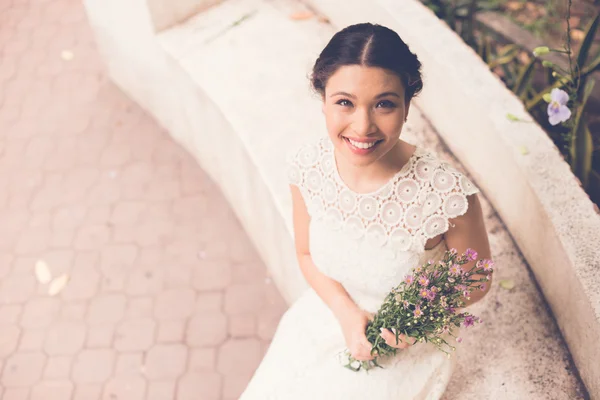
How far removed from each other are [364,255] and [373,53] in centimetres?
67

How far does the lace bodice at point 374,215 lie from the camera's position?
177cm

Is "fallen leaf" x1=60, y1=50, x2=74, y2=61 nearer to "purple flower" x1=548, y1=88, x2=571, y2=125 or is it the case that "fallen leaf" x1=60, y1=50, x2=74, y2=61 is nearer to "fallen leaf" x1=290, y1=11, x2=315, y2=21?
"fallen leaf" x1=290, y1=11, x2=315, y2=21

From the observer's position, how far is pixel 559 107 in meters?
2.20

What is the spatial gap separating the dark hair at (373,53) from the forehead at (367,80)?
0.01 meters

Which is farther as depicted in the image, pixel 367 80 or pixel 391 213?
pixel 391 213

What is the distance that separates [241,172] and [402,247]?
161 cm

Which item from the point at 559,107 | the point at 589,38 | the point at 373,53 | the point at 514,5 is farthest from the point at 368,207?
the point at 514,5

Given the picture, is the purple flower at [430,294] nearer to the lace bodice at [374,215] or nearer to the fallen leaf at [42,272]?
the lace bodice at [374,215]

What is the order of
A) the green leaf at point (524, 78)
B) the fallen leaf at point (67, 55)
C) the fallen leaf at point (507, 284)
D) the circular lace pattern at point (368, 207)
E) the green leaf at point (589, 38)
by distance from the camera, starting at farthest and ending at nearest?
the fallen leaf at point (67, 55) < the green leaf at point (524, 78) < the green leaf at point (589, 38) < the fallen leaf at point (507, 284) < the circular lace pattern at point (368, 207)

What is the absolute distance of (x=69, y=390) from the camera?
3.17 metres

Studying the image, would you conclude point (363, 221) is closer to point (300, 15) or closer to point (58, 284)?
point (300, 15)

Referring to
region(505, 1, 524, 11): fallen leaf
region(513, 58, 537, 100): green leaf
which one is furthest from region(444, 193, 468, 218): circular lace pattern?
region(505, 1, 524, 11): fallen leaf

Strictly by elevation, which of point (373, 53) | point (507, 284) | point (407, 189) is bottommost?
point (507, 284)

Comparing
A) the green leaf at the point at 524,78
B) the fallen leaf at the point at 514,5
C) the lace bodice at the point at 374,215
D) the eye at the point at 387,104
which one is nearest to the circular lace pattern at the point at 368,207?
the lace bodice at the point at 374,215
